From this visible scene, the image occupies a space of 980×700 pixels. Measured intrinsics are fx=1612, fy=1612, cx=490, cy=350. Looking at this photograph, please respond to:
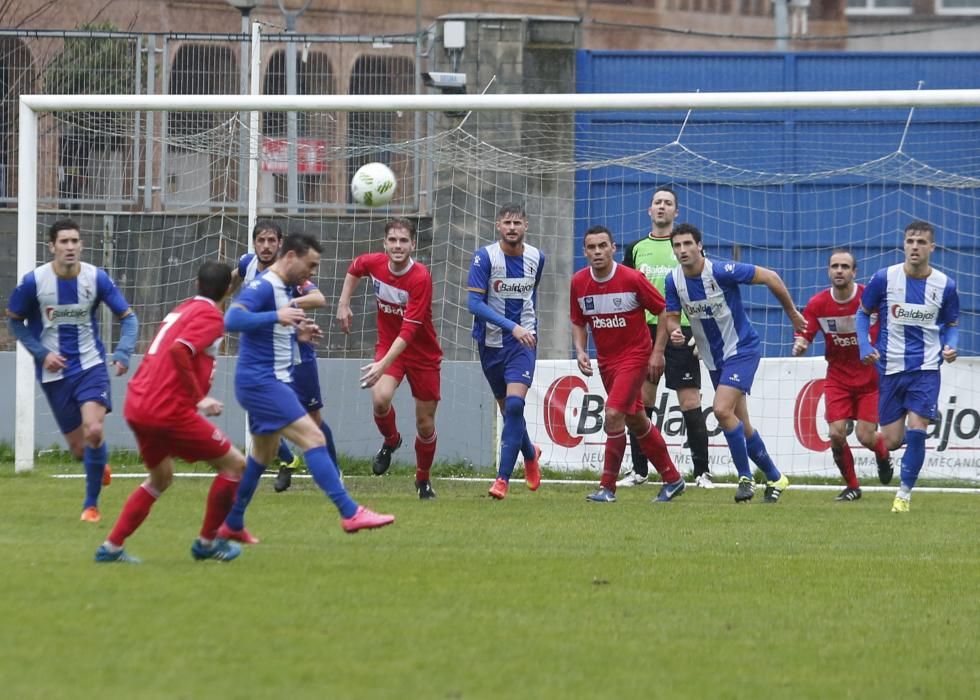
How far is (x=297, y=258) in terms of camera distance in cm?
887

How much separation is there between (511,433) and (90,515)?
3.57 metres

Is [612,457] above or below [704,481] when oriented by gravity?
above

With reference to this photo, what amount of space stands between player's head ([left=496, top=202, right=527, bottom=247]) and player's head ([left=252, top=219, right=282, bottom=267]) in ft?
5.81

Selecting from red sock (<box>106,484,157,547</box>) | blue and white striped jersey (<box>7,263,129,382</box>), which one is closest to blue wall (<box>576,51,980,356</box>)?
blue and white striped jersey (<box>7,263,129,382</box>)

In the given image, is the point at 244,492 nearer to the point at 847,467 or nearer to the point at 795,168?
the point at 847,467

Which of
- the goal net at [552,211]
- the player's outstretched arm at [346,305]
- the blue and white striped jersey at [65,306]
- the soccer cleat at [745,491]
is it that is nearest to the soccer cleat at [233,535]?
the blue and white striped jersey at [65,306]

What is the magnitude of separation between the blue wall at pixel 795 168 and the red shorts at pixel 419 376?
16.9 feet

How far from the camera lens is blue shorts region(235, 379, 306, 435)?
349 inches

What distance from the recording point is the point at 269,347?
353 inches

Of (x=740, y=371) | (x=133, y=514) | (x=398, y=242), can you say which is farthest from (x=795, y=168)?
(x=133, y=514)

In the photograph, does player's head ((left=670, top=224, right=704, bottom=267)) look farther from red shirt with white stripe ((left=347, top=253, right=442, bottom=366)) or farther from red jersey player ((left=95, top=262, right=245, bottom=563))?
red jersey player ((left=95, top=262, right=245, bottom=563))

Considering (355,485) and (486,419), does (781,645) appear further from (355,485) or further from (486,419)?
(486,419)

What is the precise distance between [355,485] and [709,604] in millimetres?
6940

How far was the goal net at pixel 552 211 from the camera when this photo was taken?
16062 mm
